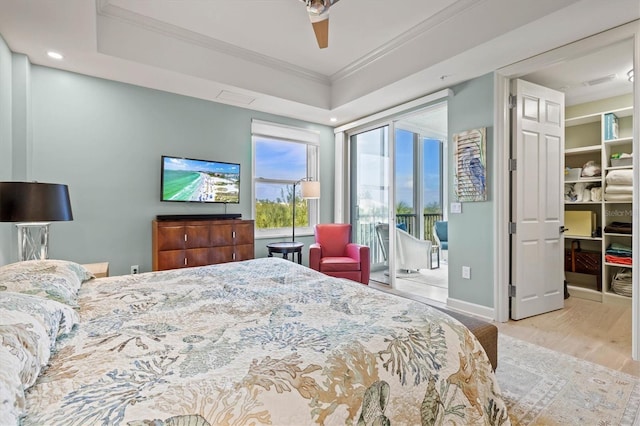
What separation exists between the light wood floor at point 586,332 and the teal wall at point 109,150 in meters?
3.67

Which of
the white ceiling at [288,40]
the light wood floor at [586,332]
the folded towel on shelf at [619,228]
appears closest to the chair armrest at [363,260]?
the light wood floor at [586,332]

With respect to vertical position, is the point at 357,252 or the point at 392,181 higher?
the point at 392,181

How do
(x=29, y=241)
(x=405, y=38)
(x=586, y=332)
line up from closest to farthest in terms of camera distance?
(x=29, y=241) → (x=586, y=332) → (x=405, y=38)

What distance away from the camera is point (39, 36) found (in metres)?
2.47

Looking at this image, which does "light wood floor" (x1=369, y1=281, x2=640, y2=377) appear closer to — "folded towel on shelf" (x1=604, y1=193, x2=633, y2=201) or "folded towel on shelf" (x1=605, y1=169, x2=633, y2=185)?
"folded towel on shelf" (x1=604, y1=193, x2=633, y2=201)

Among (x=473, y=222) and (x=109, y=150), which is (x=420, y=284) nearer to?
(x=473, y=222)

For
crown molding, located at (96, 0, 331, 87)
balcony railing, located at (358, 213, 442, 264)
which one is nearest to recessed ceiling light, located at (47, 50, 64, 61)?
crown molding, located at (96, 0, 331, 87)

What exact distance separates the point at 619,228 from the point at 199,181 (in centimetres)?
491

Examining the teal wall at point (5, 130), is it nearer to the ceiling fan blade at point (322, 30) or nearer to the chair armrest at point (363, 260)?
the ceiling fan blade at point (322, 30)

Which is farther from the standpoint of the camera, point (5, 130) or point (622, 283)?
point (622, 283)

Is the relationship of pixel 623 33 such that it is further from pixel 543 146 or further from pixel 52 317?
pixel 52 317

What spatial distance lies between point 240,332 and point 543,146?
11.8ft

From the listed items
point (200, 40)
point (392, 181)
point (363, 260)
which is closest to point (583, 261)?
point (392, 181)

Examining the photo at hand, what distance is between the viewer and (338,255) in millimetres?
4227
